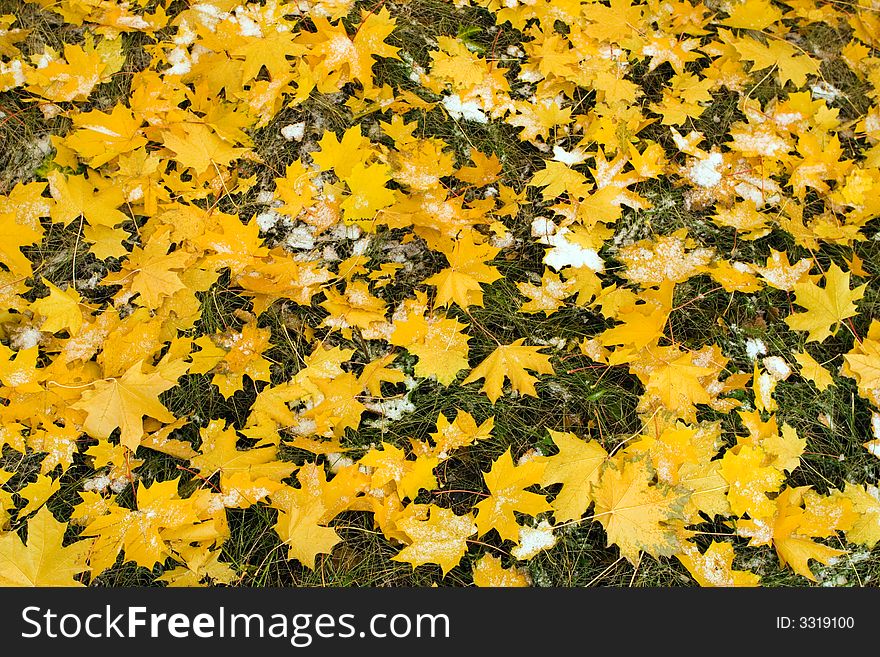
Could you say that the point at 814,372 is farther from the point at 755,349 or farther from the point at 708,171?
the point at 708,171

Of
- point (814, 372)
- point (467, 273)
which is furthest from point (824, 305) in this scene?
point (467, 273)

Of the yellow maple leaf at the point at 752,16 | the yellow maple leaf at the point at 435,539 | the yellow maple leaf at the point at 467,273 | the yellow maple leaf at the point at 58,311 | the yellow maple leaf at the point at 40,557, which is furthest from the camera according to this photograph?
the yellow maple leaf at the point at 752,16

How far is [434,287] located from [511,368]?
35 cm

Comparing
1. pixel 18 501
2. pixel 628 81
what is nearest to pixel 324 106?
pixel 628 81

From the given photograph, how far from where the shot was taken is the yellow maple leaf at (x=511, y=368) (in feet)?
6.20

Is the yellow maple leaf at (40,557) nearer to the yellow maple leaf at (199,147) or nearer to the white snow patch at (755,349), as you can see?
the yellow maple leaf at (199,147)

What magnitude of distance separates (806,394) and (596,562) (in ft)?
2.80

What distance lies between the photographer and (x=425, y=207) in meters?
2.02

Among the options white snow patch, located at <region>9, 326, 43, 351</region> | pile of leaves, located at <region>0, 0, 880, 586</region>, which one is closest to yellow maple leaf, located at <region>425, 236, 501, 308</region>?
pile of leaves, located at <region>0, 0, 880, 586</region>

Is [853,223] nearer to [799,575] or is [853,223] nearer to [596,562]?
[799,575]

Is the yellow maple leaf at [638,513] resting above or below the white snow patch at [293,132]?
below

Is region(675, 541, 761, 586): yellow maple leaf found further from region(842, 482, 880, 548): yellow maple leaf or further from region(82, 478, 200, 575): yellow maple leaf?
region(82, 478, 200, 575): yellow maple leaf

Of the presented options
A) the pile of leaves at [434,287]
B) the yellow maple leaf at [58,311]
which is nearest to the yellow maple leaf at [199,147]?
the pile of leaves at [434,287]

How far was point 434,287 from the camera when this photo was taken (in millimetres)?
1994
